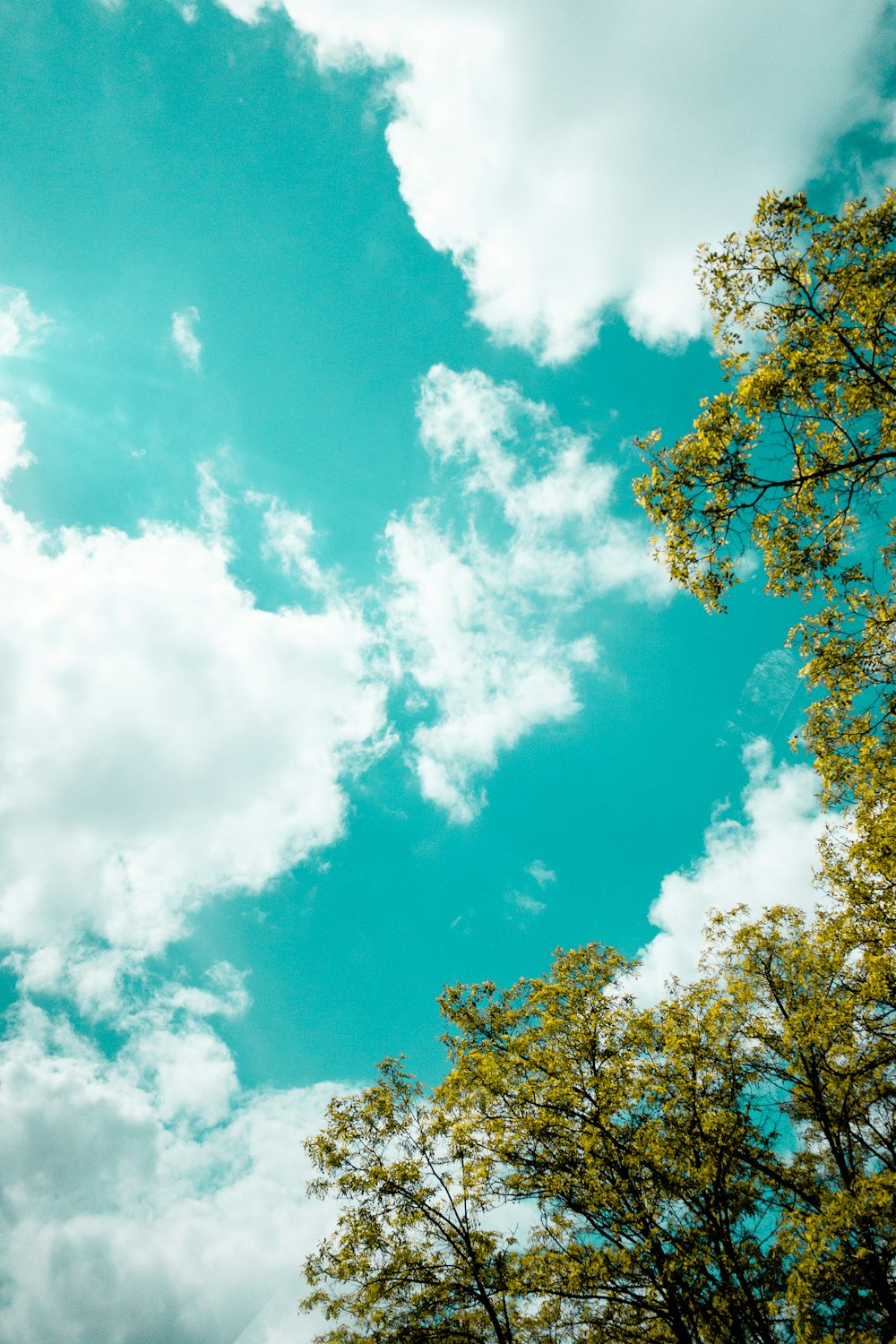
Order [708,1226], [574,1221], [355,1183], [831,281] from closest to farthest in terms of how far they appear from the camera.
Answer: [831,281], [708,1226], [574,1221], [355,1183]

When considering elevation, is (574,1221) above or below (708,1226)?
above

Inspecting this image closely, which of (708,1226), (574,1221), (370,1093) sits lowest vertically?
(708,1226)

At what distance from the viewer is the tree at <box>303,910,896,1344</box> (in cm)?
1206

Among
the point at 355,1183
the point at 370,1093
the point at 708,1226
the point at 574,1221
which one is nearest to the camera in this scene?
the point at 708,1226

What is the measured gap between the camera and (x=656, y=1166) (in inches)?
510

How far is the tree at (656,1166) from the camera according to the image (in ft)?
39.6

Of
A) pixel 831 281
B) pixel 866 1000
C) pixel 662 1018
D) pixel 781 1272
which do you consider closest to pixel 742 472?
pixel 831 281

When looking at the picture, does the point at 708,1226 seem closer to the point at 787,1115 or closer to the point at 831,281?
the point at 787,1115

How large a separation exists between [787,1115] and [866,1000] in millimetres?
8842

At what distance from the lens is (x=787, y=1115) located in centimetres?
1719

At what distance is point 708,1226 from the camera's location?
12.8 m

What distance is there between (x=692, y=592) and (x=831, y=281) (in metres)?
5.20

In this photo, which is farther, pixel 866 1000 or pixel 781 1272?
pixel 781 1272

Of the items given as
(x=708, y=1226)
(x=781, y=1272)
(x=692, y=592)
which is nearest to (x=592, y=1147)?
(x=708, y=1226)
